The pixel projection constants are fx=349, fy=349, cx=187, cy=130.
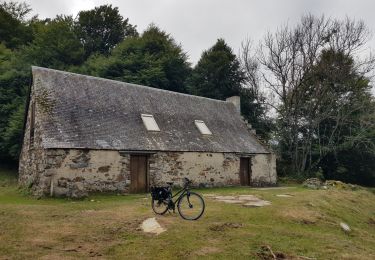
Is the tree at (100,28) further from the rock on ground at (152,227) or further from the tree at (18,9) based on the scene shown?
the rock on ground at (152,227)

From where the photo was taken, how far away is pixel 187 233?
341 inches

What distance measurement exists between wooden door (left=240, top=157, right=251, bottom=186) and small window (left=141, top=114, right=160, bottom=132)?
6.50 m

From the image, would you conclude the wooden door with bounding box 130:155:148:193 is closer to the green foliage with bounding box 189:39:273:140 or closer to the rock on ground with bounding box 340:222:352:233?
the rock on ground with bounding box 340:222:352:233

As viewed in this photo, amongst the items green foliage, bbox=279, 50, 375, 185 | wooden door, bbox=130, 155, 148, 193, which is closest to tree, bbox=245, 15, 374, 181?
green foliage, bbox=279, 50, 375, 185

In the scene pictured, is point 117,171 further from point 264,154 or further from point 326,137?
point 326,137

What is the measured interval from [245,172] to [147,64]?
16879 mm

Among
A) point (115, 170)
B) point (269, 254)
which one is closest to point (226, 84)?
point (115, 170)

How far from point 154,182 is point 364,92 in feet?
68.4

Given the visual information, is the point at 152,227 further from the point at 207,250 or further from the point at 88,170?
the point at 88,170

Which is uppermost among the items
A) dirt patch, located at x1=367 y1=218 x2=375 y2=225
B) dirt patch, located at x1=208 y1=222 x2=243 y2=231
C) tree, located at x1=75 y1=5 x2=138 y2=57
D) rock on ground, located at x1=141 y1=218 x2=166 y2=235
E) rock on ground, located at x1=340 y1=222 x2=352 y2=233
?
tree, located at x1=75 y1=5 x2=138 y2=57

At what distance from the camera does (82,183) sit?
1570cm

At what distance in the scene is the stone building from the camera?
15992 mm

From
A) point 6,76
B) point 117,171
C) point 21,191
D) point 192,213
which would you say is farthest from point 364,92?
point 6,76

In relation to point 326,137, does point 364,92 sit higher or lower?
higher
